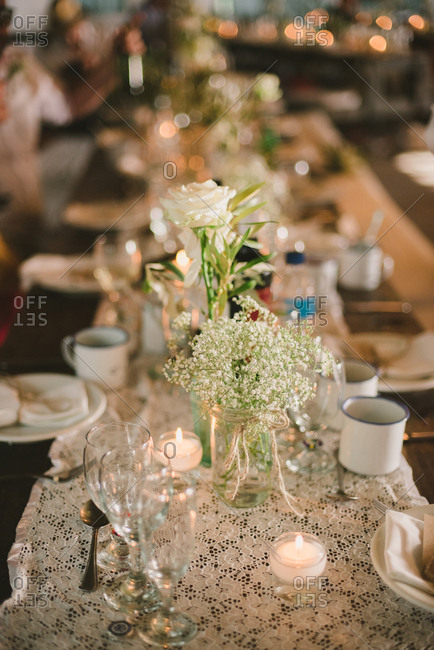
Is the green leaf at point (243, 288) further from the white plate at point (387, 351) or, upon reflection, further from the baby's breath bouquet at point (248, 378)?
the white plate at point (387, 351)

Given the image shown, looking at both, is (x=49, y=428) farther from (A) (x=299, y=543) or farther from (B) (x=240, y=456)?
(A) (x=299, y=543)

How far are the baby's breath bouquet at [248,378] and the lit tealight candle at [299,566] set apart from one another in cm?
13

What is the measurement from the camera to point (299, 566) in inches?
36.9

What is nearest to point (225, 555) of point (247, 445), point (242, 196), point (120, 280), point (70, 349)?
point (247, 445)

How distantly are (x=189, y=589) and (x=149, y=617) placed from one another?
0.25 feet

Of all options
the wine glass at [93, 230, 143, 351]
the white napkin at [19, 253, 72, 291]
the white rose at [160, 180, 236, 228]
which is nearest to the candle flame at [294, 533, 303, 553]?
the white rose at [160, 180, 236, 228]

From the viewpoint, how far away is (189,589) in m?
0.96

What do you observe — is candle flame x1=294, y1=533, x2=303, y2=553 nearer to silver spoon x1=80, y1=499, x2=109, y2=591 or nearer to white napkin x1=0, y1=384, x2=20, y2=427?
silver spoon x1=80, y1=499, x2=109, y2=591

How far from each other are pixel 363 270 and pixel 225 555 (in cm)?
128

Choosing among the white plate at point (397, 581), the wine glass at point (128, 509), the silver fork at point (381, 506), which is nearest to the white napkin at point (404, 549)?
the white plate at point (397, 581)

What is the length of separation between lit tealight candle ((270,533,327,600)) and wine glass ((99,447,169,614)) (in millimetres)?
179

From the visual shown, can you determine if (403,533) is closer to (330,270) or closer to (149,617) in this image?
(149,617)

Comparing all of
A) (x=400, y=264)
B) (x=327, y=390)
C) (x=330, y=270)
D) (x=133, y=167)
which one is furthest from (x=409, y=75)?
(x=327, y=390)

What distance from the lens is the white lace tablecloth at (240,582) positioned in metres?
0.88
